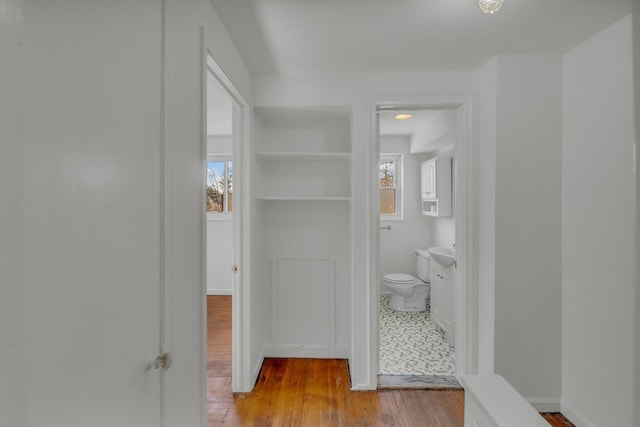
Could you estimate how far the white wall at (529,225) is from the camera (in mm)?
2318

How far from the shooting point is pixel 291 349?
3.10m

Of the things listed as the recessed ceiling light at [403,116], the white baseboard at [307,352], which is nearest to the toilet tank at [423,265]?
the recessed ceiling light at [403,116]

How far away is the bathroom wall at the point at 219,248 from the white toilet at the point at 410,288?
2.39 meters

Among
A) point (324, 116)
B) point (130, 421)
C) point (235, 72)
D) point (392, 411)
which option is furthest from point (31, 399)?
point (324, 116)

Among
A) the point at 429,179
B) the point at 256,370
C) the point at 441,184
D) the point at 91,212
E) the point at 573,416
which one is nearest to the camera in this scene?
the point at 91,212

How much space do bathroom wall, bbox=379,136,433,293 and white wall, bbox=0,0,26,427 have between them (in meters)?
4.49

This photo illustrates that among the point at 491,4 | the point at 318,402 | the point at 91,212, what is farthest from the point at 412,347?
the point at 91,212

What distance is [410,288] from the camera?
4199 mm

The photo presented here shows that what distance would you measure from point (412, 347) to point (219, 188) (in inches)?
140

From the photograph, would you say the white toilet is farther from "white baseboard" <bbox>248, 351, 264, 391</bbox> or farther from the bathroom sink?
"white baseboard" <bbox>248, 351, 264, 391</bbox>

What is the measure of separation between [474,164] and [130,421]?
243 cm

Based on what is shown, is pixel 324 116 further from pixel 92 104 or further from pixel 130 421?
pixel 130 421

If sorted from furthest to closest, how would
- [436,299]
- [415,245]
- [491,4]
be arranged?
[415,245] < [436,299] < [491,4]

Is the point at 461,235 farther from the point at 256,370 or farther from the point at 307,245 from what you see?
the point at 256,370
